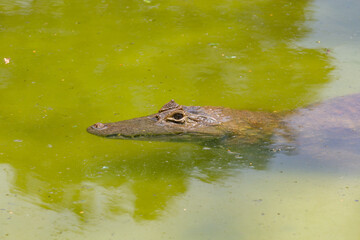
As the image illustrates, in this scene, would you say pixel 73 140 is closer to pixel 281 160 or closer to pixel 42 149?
pixel 42 149

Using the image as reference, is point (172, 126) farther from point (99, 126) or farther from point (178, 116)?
point (99, 126)

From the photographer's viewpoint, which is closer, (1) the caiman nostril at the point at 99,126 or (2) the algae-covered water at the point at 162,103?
(2) the algae-covered water at the point at 162,103

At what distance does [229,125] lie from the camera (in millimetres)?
5438

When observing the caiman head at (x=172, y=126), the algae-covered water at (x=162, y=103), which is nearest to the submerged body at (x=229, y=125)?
the caiman head at (x=172, y=126)

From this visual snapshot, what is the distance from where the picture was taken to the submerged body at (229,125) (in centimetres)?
530

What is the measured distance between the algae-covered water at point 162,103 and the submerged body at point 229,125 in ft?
0.76

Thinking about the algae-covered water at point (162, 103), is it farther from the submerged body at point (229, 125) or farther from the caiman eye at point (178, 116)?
the caiman eye at point (178, 116)

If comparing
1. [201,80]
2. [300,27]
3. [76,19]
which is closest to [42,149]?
[201,80]

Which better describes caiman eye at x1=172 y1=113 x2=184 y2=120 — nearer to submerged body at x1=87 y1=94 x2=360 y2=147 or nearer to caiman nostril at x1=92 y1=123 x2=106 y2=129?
submerged body at x1=87 y1=94 x2=360 y2=147

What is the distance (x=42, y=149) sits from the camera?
17.4 feet

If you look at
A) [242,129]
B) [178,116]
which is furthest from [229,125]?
[178,116]

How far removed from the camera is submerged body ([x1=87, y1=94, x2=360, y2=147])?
17.4ft

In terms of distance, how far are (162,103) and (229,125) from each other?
1.09m

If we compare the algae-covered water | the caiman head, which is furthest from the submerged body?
the algae-covered water
